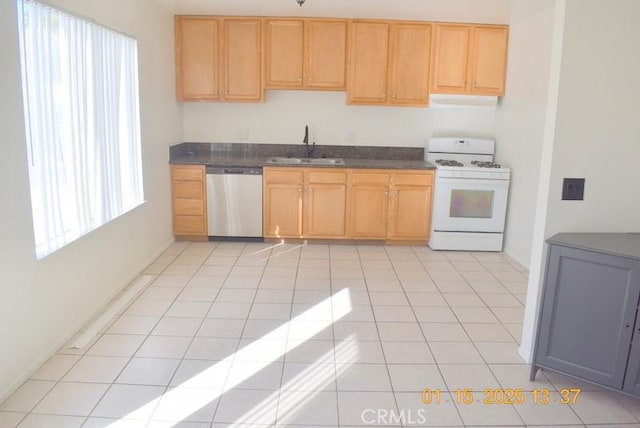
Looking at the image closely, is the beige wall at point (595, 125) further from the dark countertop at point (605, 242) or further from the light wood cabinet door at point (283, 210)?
the light wood cabinet door at point (283, 210)

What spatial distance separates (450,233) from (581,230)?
242cm

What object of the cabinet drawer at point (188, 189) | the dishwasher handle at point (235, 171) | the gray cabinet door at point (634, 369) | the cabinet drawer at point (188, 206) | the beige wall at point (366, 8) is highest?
the beige wall at point (366, 8)

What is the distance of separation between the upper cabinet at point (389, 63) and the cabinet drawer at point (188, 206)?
196cm

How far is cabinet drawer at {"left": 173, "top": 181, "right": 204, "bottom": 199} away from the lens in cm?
531

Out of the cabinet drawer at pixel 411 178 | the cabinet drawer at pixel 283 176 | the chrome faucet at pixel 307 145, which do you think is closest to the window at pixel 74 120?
the cabinet drawer at pixel 283 176

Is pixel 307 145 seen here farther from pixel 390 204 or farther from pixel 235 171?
pixel 390 204

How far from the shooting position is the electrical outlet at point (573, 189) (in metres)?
2.79

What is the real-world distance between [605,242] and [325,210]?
3.08m

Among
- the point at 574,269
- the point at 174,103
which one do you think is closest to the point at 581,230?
the point at 574,269

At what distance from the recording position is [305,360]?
9.78ft

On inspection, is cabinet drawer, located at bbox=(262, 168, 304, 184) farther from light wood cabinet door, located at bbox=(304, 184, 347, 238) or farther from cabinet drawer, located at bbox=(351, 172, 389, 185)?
cabinet drawer, located at bbox=(351, 172, 389, 185)

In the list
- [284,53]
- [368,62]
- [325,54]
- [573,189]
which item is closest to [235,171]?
[284,53]

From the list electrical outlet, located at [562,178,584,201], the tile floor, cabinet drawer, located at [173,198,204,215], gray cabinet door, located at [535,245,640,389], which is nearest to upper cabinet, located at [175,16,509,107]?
cabinet drawer, located at [173,198,204,215]

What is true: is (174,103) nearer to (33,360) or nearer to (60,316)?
(60,316)
